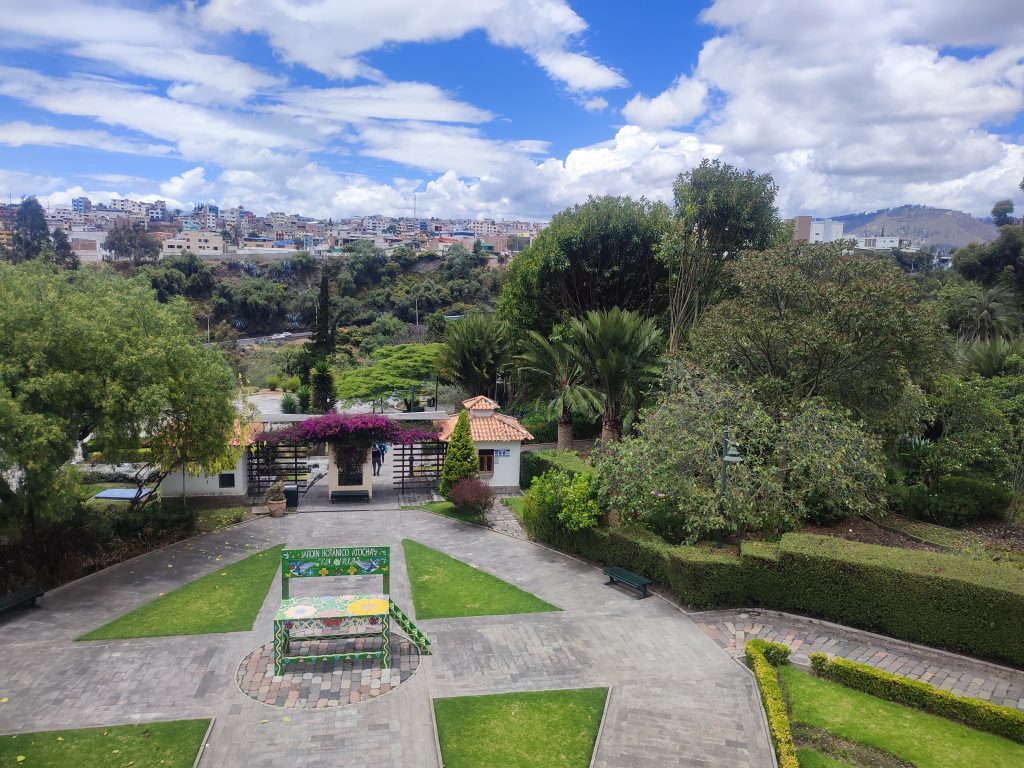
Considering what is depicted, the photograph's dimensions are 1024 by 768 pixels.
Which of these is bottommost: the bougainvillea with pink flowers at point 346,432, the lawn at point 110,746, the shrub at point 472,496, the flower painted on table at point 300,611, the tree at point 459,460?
the lawn at point 110,746

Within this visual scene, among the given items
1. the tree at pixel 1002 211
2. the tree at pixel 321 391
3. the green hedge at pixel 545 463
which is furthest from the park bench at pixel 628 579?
the tree at pixel 1002 211

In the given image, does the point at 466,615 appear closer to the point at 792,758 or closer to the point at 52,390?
the point at 792,758

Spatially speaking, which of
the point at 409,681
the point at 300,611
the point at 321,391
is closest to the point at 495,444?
the point at 300,611

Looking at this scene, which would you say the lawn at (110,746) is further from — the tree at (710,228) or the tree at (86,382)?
the tree at (710,228)

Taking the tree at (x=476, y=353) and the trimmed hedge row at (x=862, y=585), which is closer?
the trimmed hedge row at (x=862, y=585)

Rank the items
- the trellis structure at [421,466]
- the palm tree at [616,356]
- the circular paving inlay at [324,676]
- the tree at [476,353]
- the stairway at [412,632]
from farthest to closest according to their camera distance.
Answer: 1. the tree at [476,353]
2. the palm tree at [616,356]
3. the trellis structure at [421,466]
4. the stairway at [412,632]
5. the circular paving inlay at [324,676]

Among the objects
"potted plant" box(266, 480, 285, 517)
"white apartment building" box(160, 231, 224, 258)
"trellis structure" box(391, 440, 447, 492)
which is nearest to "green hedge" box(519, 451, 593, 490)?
"trellis structure" box(391, 440, 447, 492)

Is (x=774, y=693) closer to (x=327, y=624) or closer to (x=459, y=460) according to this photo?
(x=327, y=624)
